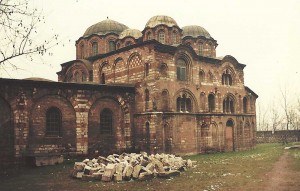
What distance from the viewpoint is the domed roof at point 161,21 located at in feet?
98.7

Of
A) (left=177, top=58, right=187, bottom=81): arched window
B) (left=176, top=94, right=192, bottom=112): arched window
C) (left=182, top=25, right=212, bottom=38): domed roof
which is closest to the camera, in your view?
(left=176, top=94, right=192, bottom=112): arched window

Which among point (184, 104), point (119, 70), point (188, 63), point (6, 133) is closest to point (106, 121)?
point (119, 70)

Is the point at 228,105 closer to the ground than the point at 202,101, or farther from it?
closer to the ground

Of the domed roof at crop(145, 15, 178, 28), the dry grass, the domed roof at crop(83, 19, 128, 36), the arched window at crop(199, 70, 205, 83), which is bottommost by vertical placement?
the dry grass

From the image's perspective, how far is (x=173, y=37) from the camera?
98.8 ft

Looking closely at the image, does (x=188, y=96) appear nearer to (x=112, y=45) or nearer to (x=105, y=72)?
(x=105, y=72)

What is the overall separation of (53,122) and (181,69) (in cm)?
1126

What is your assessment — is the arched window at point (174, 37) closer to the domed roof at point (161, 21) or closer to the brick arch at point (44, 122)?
the domed roof at point (161, 21)

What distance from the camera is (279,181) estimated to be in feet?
46.6

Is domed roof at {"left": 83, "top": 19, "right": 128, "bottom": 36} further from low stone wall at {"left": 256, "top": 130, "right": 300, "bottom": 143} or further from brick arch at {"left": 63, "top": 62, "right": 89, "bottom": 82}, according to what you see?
low stone wall at {"left": 256, "top": 130, "right": 300, "bottom": 143}

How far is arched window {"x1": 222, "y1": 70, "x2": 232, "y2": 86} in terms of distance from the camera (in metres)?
31.8

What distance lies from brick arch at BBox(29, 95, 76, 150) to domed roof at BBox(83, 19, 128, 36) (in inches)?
519

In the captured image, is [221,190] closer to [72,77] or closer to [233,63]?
[233,63]

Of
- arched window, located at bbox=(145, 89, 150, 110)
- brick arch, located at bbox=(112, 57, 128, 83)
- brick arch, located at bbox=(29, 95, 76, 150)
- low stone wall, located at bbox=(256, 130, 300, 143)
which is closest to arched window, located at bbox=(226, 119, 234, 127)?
arched window, located at bbox=(145, 89, 150, 110)
